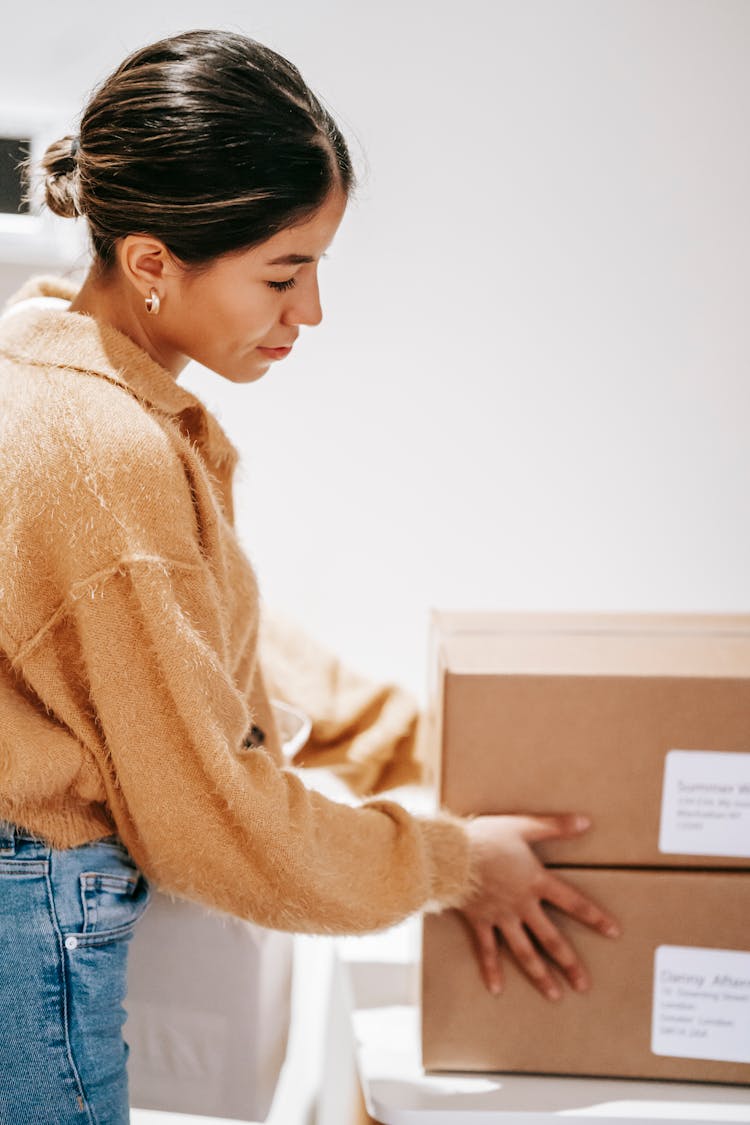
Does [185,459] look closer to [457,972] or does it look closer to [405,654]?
[457,972]

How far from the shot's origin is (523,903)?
26.8 inches

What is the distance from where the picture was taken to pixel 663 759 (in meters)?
0.67

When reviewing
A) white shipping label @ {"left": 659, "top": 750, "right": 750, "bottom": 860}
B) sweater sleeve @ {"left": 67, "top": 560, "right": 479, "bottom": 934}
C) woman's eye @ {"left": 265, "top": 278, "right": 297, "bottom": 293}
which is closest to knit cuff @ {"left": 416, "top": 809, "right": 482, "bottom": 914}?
sweater sleeve @ {"left": 67, "top": 560, "right": 479, "bottom": 934}

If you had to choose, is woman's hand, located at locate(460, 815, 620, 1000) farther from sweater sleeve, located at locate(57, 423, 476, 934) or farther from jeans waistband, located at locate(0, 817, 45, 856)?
jeans waistband, located at locate(0, 817, 45, 856)

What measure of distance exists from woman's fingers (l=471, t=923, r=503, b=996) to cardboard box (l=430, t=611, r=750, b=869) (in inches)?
2.6

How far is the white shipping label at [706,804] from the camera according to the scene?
67 cm

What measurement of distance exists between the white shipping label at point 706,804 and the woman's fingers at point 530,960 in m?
0.11

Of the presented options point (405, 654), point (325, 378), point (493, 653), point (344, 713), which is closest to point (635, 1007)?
point (493, 653)

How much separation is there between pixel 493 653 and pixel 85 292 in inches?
14.8

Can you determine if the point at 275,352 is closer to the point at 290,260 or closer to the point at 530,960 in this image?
Answer: the point at 290,260

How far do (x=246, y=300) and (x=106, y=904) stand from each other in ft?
1.30

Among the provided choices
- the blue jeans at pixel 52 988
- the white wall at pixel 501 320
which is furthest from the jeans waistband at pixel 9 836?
the white wall at pixel 501 320

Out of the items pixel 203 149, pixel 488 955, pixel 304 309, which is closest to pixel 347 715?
pixel 488 955

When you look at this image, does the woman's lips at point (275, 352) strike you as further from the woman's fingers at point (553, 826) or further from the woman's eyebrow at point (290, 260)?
the woman's fingers at point (553, 826)
